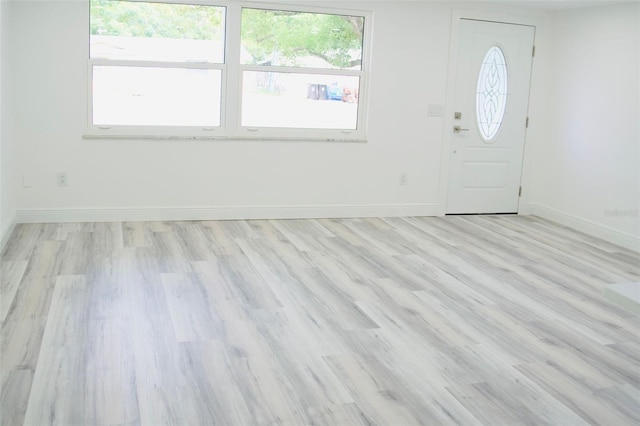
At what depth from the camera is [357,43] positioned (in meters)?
6.15

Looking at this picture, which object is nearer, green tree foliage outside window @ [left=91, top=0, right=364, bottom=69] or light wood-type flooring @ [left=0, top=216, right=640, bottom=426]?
light wood-type flooring @ [left=0, top=216, right=640, bottom=426]

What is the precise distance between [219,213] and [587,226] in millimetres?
3541

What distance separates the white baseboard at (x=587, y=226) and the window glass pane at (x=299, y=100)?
2.28 metres

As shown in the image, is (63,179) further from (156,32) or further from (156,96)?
(156,32)

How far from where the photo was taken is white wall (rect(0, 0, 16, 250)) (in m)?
4.64

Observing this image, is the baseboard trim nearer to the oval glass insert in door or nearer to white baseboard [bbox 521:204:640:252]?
the oval glass insert in door

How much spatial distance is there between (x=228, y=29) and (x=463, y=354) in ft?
12.3

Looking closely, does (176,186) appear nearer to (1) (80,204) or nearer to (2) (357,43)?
(1) (80,204)

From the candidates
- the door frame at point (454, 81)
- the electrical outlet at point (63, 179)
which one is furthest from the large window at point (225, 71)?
the door frame at point (454, 81)

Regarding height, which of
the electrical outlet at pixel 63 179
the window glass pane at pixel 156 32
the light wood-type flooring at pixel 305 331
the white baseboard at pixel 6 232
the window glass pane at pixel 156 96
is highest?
the window glass pane at pixel 156 32

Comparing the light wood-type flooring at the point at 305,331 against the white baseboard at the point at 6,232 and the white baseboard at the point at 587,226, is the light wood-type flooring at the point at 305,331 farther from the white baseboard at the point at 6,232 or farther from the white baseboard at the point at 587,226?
the white baseboard at the point at 587,226

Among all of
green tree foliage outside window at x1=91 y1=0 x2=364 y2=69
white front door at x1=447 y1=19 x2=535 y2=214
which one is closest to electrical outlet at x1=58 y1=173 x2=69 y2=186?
green tree foliage outside window at x1=91 y1=0 x2=364 y2=69

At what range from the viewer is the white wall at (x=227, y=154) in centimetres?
530

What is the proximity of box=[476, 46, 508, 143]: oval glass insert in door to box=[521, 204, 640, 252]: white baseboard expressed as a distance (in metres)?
0.96
